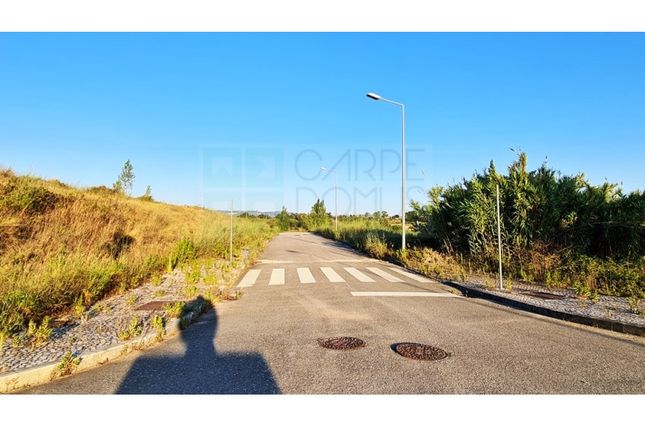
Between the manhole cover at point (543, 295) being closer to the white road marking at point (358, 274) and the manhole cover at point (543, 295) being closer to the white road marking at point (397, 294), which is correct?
the white road marking at point (397, 294)

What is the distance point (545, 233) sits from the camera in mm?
10750

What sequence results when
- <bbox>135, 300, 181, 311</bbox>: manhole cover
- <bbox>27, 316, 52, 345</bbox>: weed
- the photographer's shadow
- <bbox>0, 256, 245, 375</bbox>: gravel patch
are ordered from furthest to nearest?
<bbox>135, 300, 181, 311</bbox>: manhole cover → <bbox>27, 316, 52, 345</bbox>: weed → <bbox>0, 256, 245, 375</bbox>: gravel patch → the photographer's shadow

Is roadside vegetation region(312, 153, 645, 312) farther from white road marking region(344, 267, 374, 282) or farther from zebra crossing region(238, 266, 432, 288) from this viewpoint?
white road marking region(344, 267, 374, 282)

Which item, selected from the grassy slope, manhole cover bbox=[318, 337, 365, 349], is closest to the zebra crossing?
the grassy slope

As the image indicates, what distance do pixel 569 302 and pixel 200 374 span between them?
6.86 metres

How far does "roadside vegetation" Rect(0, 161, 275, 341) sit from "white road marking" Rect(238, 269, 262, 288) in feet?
3.69

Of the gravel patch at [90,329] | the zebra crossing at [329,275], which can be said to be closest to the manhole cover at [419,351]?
the gravel patch at [90,329]

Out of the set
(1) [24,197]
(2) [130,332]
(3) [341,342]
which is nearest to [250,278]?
(2) [130,332]

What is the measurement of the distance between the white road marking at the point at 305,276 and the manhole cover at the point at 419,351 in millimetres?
5497

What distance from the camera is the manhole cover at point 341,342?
458 cm

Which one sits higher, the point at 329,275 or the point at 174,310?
the point at 174,310

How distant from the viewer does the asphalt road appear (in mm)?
3441

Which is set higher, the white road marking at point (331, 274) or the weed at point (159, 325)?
the weed at point (159, 325)

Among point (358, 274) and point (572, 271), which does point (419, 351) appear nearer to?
point (358, 274)
